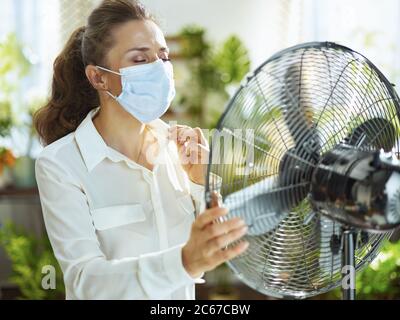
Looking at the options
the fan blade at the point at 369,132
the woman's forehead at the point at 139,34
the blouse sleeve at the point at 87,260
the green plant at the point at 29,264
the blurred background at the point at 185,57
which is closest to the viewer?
the blouse sleeve at the point at 87,260

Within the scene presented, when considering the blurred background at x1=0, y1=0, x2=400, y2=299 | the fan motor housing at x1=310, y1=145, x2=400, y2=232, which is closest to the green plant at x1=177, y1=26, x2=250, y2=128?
the blurred background at x1=0, y1=0, x2=400, y2=299

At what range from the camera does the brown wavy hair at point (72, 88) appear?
4.55 ft

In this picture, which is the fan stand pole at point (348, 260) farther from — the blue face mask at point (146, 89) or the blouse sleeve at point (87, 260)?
the blue face mask at point (146, 89)

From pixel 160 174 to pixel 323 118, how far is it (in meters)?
0.42

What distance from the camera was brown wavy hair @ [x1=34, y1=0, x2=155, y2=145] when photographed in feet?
4.55

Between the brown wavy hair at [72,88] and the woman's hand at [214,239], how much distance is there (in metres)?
0.53

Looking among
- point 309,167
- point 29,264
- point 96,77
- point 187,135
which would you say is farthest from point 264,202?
point 29,264

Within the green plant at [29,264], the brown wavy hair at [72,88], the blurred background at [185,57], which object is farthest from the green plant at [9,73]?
the brown wavy hair at [72,88]

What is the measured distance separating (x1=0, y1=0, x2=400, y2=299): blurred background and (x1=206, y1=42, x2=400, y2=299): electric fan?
2303mm

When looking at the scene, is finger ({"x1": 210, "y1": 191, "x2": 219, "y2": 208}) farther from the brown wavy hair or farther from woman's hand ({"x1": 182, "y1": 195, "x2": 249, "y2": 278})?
the brown wavy hair

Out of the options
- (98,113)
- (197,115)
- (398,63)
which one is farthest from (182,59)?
(98,113)

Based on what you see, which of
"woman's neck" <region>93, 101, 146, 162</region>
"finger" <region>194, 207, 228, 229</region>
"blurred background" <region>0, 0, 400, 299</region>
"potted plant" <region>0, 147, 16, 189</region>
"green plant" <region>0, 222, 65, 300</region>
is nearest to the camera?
"finger" <region>194, 207, 228, 229</region>

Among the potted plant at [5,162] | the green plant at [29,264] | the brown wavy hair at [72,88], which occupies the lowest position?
the green plant at [29,264]

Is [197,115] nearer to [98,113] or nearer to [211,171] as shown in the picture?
[98,113]
